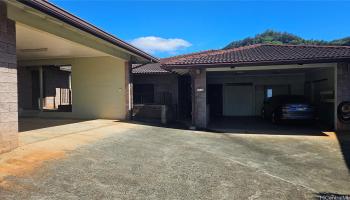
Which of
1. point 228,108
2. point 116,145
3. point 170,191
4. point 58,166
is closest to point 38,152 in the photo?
point 58,166

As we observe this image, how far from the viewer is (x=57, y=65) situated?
527 inches

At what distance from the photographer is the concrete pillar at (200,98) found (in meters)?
11.2

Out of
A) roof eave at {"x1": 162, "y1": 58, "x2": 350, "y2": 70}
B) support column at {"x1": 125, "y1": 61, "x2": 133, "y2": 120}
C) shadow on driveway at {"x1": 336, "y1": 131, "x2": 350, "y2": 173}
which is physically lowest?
shadow on driveway at {"x1": 336, "y1": 131, "x2": 350, "y2": 173}

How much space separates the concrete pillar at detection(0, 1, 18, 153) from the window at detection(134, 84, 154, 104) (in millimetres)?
10674

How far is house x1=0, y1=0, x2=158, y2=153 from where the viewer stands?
563 cm

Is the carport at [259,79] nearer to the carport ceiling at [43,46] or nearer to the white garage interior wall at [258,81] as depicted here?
the white garage interior wall at [258,81]

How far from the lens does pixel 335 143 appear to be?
813cm

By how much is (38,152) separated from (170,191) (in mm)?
3061

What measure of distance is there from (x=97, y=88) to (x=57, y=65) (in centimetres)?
240

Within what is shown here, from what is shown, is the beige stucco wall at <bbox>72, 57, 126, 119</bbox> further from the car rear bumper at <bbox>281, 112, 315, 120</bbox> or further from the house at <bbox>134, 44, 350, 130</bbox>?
the car rear bumper at <bbox>281, 112, 315, 120</bbox>

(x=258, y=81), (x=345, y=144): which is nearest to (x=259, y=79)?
(x=258, y=81)

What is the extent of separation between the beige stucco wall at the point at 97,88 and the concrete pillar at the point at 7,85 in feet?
22.3

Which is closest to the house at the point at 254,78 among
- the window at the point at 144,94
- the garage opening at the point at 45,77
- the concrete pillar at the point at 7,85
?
the window at the point at 144,94

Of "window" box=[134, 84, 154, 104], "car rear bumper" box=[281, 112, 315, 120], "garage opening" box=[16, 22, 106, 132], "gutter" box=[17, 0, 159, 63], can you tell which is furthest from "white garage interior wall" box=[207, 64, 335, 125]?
"garage opening" box=[16, 22, 106, 132]
